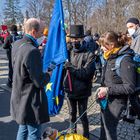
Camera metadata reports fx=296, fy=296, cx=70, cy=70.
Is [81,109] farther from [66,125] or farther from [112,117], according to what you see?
[66,125]

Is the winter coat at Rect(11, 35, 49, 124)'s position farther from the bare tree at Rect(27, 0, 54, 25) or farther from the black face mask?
the bare tree at Rect(27, 0, 54, 25)

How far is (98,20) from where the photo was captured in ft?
112

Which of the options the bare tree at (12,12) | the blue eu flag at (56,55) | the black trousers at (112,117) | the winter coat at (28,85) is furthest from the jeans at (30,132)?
the bare tree at (12,12)

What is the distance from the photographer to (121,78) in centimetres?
336

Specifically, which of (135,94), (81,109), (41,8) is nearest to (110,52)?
(135,94)

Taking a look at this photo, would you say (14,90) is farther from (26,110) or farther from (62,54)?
(62,54)

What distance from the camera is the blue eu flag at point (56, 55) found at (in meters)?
4.23

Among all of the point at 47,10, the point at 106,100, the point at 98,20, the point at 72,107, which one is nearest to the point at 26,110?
the point at 106,100

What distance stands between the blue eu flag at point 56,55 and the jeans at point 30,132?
71 centimetres

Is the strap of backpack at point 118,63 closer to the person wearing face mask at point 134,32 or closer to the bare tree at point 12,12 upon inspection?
the person wearing face mask at point 134,32

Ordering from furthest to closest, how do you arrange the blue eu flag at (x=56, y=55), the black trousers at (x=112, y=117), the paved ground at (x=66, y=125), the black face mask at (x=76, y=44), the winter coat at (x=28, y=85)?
1. the paved ground at (x=66, y=125)
2. the black face mask at (x=76, y=44)
3. the blue eu flag at (x=56, y=55)
4. the black trousers at (x=112, y=117)
5. the winter coat at (x=28, y=85)

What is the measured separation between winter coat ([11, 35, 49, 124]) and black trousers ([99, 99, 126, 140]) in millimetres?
745

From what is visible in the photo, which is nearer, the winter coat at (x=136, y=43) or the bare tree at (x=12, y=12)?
the winter coat at (x=136, y=43)

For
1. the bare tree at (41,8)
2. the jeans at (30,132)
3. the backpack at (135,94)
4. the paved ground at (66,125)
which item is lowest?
the paved ground at (66,125)
